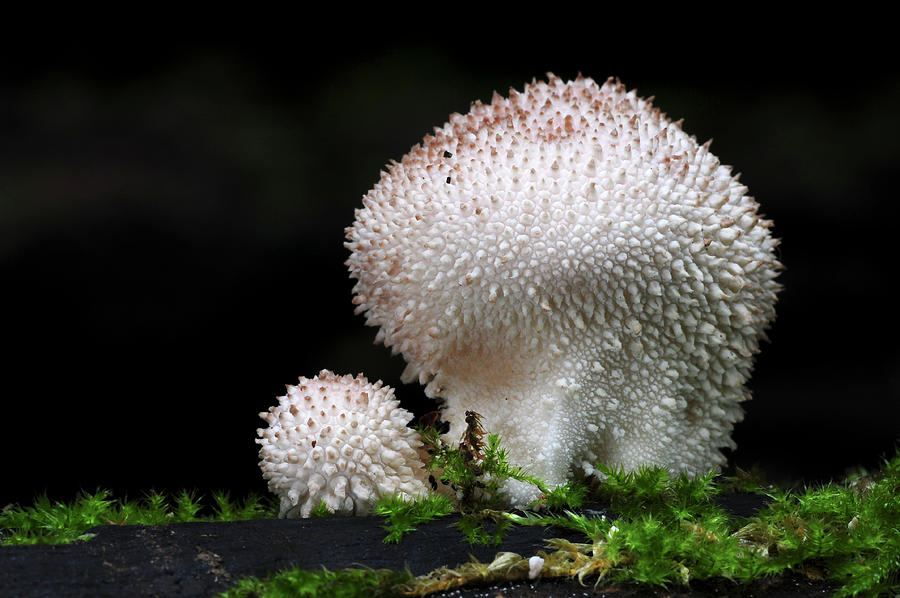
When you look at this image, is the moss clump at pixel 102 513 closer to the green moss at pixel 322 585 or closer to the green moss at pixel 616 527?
the green moss at pixel 616 527

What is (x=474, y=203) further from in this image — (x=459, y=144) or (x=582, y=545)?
(x=582, y=545)

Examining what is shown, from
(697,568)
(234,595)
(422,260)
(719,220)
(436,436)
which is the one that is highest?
(719,220)

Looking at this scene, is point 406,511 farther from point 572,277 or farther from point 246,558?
point 572,277

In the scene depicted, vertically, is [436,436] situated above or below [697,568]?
above

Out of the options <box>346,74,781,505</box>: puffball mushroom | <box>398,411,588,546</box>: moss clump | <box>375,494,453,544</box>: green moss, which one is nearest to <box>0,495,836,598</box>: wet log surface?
<box>375,494,453,544</box>: green moss

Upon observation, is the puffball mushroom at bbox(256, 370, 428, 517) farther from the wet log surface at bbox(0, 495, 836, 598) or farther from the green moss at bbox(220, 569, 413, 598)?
the green moss at bbox(220, 569, 413, 598)

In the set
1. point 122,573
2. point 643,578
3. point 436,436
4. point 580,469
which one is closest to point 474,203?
point 436,436

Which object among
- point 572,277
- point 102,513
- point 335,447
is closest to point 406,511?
point 335,447
